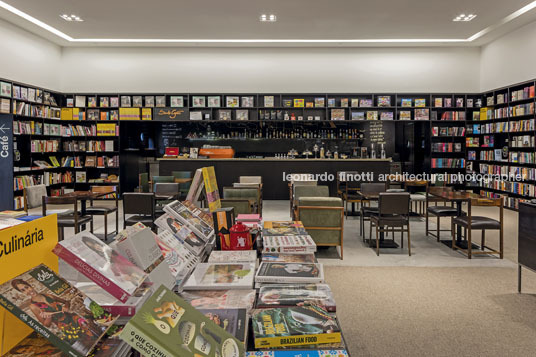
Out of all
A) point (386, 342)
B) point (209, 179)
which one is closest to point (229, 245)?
point (209, 179)

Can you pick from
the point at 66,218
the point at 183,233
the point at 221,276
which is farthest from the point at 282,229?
the point at 66,218

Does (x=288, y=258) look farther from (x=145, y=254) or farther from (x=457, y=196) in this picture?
(x=457, y=196)

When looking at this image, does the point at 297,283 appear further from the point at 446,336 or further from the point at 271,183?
the point at 271,183

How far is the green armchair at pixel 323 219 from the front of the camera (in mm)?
5090

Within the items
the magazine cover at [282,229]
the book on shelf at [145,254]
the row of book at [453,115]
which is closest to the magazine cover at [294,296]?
the book on shelf at [145,254]

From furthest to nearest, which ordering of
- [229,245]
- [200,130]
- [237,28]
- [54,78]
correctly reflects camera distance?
[200,130]
[54,78]
[237,28]
[229,245]

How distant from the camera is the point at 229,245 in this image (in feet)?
8.05

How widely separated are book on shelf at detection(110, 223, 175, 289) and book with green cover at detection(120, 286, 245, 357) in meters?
0.43

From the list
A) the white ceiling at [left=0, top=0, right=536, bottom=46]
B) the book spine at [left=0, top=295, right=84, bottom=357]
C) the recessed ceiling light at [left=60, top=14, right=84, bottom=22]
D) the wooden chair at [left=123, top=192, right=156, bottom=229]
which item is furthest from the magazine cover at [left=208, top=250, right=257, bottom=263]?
the recessed ceiling light at [left=60, top=14, right=84, bottom=22]

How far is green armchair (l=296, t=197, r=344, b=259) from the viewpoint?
509 centimetres

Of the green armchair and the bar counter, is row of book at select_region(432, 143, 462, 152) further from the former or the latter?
the green armchair

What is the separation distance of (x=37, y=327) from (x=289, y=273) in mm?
1146

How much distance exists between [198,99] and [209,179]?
27.7 ft

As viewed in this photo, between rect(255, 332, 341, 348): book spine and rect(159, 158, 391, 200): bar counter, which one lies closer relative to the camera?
rect(255, 332, 341, 348): book spine
